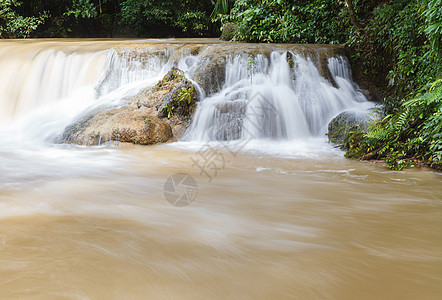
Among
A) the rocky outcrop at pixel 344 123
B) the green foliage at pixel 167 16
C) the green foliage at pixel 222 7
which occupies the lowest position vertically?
the rocky outcrop at pixel 344 123

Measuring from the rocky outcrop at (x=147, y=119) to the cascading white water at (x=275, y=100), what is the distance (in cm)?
32

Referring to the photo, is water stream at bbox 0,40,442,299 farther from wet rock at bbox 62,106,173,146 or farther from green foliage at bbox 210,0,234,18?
green foliage at bbox 210,0,234,18

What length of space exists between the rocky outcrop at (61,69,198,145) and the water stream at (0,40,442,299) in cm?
23

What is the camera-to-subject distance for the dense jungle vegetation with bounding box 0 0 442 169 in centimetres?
451

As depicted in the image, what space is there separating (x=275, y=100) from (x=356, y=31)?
2.76 meters

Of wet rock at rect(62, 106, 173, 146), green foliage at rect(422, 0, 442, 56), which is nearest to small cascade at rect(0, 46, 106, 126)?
wet rock at rect(62, 106, 173, 146)

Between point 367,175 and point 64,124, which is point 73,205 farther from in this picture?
point 64,124

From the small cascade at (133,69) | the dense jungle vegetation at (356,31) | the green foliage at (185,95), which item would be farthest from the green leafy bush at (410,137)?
the small cascade at (133,69)

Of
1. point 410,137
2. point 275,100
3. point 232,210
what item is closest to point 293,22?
point 275,100

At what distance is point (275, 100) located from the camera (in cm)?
661

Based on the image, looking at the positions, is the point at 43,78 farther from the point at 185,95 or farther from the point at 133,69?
the point at 185,95

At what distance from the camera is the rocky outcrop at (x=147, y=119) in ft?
19.2

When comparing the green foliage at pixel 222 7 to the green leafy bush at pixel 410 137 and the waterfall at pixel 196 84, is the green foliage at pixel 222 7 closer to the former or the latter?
the waterfall at pixel 196 84

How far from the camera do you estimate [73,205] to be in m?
2.96
